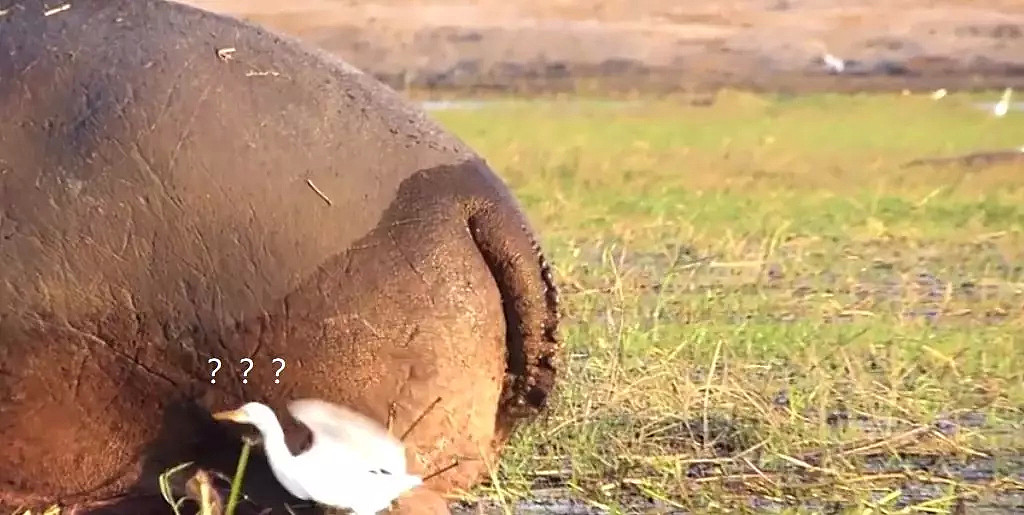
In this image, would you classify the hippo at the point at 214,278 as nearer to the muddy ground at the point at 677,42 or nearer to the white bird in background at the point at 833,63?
the muddy ground at the point at 677,42

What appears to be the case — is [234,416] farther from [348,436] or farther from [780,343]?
[780,343]

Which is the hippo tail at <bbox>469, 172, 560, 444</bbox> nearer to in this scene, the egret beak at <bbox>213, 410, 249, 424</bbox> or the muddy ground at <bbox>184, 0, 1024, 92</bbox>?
the egret beak at <bbox>213, 410, 249, 424</bbox>

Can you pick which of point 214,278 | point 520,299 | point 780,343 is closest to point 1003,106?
point 780,343

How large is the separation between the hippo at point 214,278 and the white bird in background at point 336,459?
0.37 feet

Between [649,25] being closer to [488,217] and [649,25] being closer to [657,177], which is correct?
[657,177]

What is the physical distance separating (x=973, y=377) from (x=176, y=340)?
2.00m

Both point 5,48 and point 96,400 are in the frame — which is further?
point 5,48

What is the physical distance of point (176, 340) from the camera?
108 inches

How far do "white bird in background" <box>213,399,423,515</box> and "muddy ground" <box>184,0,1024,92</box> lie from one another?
10.5m

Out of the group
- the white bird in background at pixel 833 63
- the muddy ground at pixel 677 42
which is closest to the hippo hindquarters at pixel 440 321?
the muddy ground at pixel 677 42

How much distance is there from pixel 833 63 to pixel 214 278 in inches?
444

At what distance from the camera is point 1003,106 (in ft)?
40.3

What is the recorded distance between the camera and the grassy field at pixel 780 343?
3264mm

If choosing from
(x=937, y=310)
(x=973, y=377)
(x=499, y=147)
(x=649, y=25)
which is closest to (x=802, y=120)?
(x=649, y=25)
